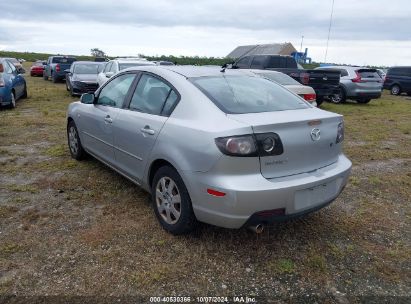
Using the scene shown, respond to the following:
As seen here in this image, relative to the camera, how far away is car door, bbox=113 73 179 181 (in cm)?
373

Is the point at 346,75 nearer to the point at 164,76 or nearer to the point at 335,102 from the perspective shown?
the point at 335,102

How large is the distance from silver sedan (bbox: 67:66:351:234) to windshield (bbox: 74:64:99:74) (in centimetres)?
1200

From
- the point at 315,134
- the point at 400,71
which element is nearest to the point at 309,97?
the point at 315,134

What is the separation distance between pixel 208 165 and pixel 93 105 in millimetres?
2708

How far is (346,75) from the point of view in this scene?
15.7 meters

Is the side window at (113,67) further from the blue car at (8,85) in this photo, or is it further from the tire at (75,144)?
the tire at (75,144)

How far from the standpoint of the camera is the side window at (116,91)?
452cm

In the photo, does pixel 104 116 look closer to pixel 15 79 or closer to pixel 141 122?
pixel 141 122

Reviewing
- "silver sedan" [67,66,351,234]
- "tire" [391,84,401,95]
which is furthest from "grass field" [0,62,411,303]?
"tire" [391,84,401,95]

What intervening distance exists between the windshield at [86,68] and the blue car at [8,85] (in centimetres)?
299

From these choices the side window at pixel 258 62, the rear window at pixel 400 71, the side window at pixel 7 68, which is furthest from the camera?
the rear window at pixel 400 71

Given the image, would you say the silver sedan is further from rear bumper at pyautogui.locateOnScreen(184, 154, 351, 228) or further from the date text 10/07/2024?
the date text 10/07/2024

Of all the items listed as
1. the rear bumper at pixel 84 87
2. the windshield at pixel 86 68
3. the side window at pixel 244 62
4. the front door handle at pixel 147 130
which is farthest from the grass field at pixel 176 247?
the side window at pixel 244 62

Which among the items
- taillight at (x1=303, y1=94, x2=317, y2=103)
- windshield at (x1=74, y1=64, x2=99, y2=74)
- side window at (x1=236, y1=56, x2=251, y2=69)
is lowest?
taillight at (x1=303, y1=94, x2=317, y2=103)
